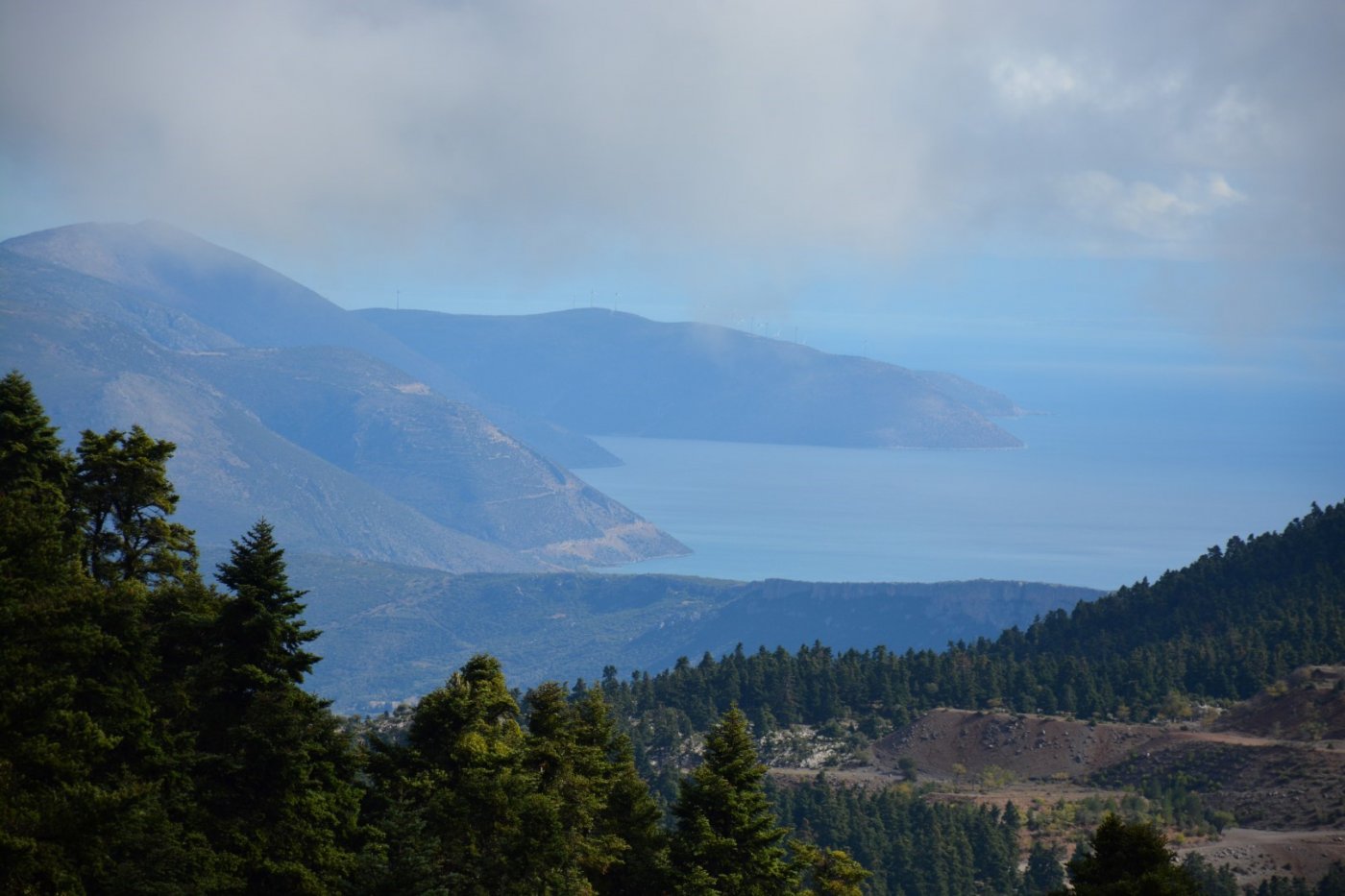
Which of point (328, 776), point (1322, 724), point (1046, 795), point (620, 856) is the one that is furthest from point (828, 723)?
point (328, 776)

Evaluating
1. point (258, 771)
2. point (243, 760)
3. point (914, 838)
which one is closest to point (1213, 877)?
point (914, 838)

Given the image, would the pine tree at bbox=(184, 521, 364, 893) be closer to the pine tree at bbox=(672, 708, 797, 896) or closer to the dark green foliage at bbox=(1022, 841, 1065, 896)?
the pine tree at bbox=(672, 708, 797, 896)

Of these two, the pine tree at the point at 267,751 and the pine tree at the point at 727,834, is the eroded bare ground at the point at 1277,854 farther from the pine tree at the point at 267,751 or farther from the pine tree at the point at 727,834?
the pine tree at the point at 267,751

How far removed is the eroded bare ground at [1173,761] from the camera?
8956 centimetres

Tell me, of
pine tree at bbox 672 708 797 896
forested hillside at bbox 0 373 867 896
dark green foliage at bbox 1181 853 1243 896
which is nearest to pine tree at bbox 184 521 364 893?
forested hillside at bbox 0 373 867 896

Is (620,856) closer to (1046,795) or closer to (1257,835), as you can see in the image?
(1257,835)

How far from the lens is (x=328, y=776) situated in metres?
37.5

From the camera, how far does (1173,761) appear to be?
329 feet

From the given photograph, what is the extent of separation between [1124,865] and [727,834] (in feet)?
41.2

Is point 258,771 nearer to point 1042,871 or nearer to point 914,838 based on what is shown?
point 914,838

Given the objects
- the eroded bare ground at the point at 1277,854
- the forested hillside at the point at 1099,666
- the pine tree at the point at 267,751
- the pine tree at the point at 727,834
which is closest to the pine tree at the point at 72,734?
the pine tree at the point at 267,751

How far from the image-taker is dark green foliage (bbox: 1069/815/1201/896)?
30.6 meters

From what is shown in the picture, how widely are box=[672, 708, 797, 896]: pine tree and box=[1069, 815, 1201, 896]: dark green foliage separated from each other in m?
10.8

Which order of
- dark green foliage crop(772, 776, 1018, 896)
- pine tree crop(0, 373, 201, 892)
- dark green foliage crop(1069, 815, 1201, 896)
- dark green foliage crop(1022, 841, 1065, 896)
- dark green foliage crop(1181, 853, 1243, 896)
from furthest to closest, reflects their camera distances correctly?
1. dark green foliage crop(772, 776, 1018, 896)
2. dark green foliage crop(1022, 841, 1065, 896)
3. dark green foliage crop(1181, 853, 1243, 896)
4. dark green foliage crop(1069, 815, 1201, 896)
5. pine tree crop(0, 373, 201, 892)
